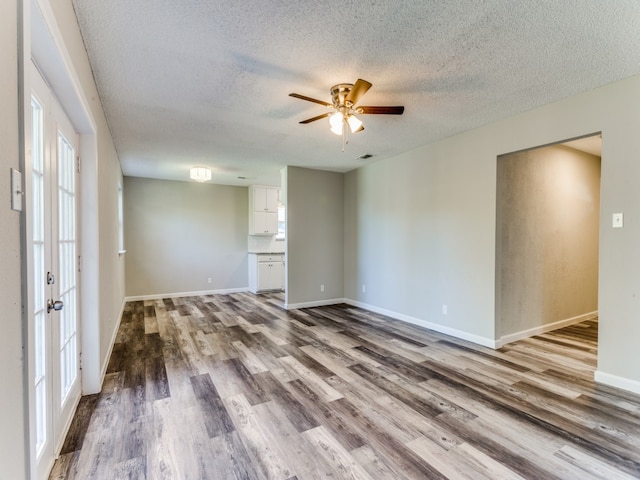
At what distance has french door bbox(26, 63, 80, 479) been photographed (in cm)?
153

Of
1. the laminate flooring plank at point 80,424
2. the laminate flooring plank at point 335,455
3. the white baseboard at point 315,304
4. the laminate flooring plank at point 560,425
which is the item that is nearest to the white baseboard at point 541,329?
the laminate flooring plank at point 560,425

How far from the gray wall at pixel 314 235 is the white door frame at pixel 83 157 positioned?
3201 millimetres

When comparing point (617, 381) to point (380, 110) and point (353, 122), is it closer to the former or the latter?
point (380, 110)

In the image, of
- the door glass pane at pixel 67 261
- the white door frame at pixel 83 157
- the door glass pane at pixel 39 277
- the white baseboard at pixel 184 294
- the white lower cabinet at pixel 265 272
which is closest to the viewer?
the white door frame at pixel 83 157

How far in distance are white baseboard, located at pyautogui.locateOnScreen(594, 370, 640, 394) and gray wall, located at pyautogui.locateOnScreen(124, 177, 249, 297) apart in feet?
20.8

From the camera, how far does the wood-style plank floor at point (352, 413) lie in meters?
1.71

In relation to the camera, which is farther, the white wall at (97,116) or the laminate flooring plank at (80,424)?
the laminate flooring plank at (80,424)

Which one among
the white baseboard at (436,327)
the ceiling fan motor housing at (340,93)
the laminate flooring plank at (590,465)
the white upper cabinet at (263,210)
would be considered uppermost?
the ceiling fan motor housing at (340,93)

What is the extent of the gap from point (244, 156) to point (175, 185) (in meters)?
2.69

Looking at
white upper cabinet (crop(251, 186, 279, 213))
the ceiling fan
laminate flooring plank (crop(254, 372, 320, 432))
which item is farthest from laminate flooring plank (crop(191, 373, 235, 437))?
white upper cabinet (crop(251, 186, 279, 213))

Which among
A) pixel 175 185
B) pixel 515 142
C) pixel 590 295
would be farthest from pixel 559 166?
pixel 175 185

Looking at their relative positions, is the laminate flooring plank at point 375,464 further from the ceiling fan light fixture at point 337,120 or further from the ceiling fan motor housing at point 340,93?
the ceiling fan motor housing at point 340,93

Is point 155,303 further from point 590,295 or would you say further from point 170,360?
point 590,295

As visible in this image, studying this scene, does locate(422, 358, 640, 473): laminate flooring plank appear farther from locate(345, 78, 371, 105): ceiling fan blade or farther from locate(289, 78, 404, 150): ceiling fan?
locate(345, 78, 371, 105): ceiling fan blade
